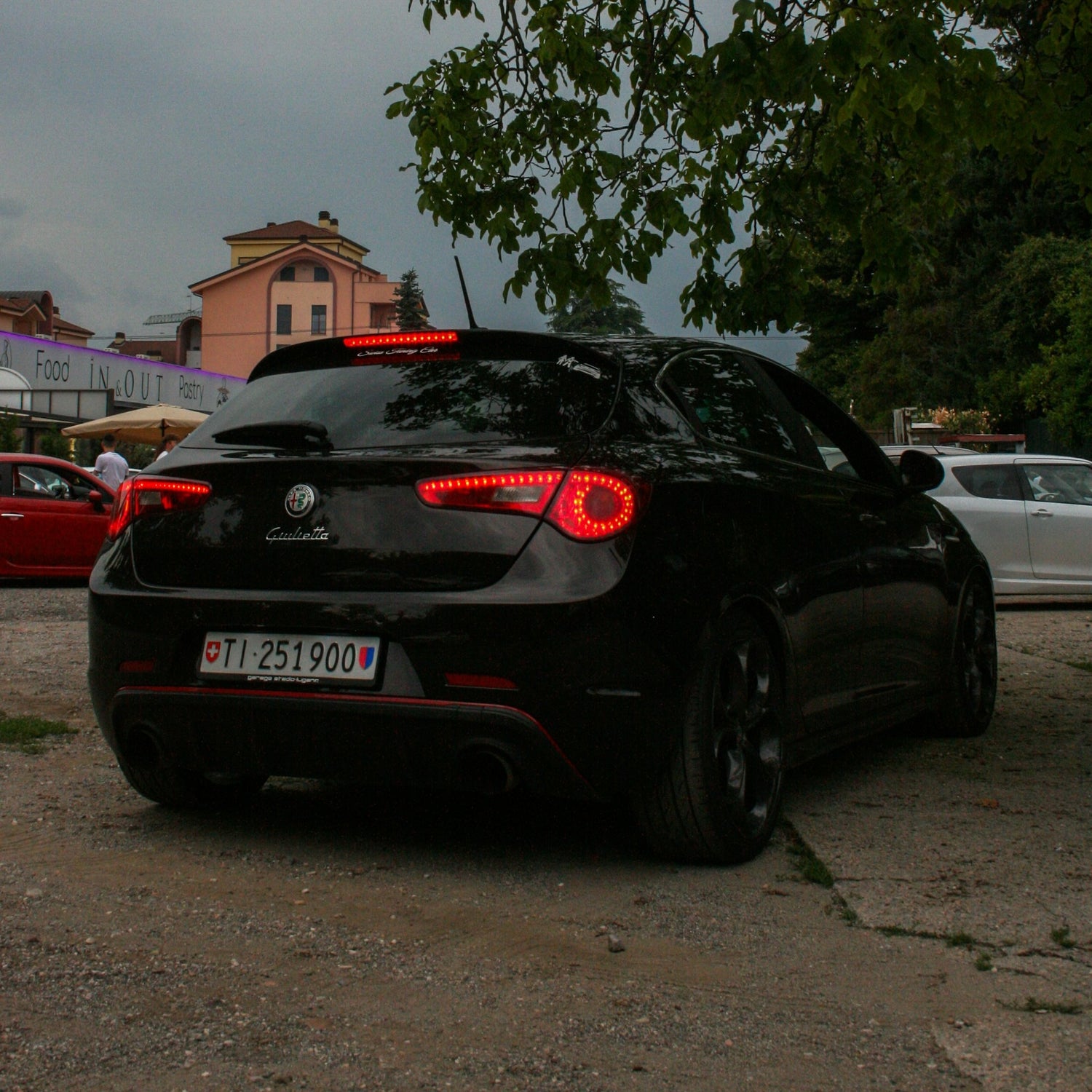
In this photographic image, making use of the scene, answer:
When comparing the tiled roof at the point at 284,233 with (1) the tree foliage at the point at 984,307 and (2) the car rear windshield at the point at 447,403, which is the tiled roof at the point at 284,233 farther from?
(2) the car rear windshield at the point at 447,403

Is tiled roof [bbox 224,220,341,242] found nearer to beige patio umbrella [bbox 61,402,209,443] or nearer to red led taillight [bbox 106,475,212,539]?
beige patio umbrella [bbox 61,402,209,443]

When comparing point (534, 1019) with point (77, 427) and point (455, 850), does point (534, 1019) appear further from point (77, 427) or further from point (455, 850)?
point (77, 427)

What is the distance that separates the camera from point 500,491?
13.6ft

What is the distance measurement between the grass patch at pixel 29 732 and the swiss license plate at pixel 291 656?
6.97 ft

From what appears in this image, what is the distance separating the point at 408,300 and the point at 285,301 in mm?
7414

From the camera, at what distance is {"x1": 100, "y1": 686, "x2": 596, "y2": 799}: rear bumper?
4.09m

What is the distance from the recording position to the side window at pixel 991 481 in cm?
1487

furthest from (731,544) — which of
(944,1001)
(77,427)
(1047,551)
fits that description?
(77,427)

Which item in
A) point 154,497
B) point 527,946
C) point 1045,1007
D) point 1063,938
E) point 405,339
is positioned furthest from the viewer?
point 405,339

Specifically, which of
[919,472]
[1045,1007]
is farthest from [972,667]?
[1045,1007]

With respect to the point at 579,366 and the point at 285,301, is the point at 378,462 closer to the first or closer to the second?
the point at 579,366

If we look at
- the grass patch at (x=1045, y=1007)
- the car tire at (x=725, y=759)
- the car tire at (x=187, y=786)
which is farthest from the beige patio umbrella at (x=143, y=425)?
the grass patch at (x=1045, y=1007)

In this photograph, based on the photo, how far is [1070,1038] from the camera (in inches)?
123

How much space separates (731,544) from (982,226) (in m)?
46.8
